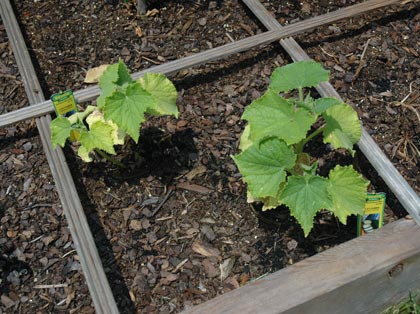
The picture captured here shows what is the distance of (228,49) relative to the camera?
7.93 ft

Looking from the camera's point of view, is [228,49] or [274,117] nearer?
[274,117]

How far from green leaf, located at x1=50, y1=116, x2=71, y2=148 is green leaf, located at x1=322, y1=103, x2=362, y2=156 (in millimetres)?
814

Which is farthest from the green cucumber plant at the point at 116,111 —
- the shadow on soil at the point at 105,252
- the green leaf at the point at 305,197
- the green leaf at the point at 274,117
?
the green leaf at the point at 305,197

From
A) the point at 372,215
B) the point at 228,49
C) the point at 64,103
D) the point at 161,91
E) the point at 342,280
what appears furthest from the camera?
the point at 228,49

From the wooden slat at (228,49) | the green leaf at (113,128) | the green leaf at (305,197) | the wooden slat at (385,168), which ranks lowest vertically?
the wooden slat at (385,168)

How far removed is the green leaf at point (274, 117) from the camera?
1.74 m

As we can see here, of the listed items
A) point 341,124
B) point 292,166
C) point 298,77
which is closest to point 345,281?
point 292,166

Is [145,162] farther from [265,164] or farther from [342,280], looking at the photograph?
[342,280]

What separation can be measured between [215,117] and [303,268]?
2.57 feet

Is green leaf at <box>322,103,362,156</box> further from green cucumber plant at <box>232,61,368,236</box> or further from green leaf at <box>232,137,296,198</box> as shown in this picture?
green leaf at <box>232,137,296,198</box>

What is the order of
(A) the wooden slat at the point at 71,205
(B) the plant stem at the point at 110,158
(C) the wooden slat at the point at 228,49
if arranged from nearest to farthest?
1. (A) the wooden slat at the point at 71,205
2. (B) the plant stem at the point at 110,158
3. (C) the wooden slat at the point at 228,49

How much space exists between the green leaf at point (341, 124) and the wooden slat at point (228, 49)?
659 mm

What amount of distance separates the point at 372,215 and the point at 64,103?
111 centimetres

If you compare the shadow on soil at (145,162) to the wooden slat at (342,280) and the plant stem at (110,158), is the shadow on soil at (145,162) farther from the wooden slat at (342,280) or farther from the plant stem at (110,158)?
the wooden slat at (342,280)
